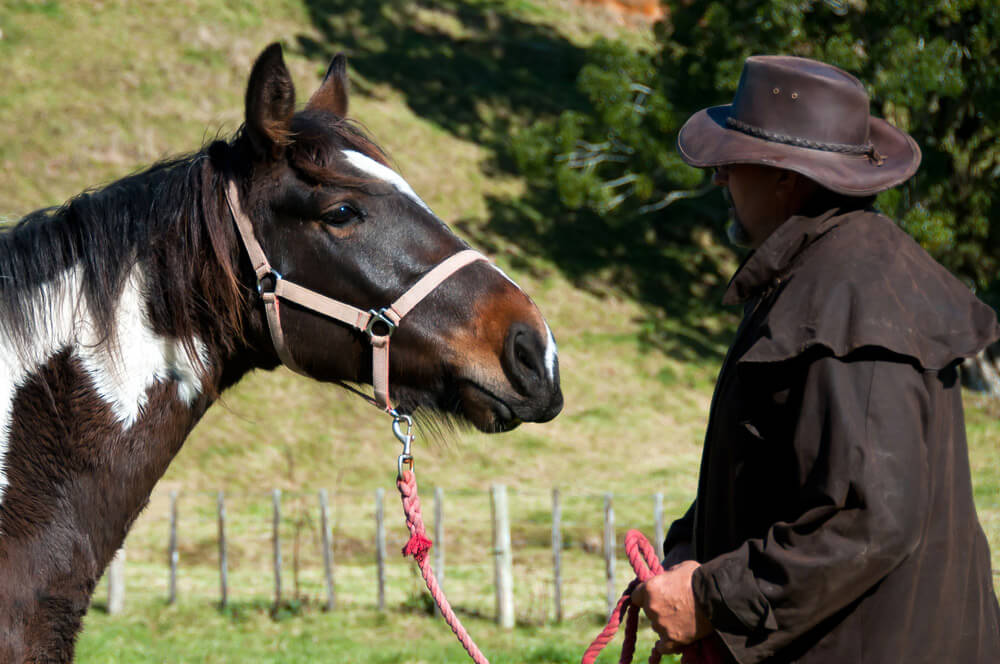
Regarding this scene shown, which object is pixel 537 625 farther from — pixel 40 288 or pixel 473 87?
pixel 473 87

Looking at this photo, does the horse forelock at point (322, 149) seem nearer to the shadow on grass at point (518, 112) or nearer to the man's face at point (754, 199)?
the man's face at point (754, 199)

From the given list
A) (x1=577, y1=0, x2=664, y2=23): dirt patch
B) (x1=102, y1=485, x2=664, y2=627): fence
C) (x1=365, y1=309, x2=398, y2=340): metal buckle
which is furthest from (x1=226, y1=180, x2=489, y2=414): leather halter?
(x1=577, y1=0, x2=664, y2=23): dirt patch

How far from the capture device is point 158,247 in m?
2.31

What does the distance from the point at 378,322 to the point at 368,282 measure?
0.11 m

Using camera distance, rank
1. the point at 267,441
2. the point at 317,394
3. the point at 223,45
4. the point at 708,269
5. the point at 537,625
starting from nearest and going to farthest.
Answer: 1. the point at 537,625
2. the point at 267,441
3. the point at 317,394
4. the point at 708,269
5. the point at 223,45

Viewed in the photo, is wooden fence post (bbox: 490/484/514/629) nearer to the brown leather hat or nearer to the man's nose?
the man's nose

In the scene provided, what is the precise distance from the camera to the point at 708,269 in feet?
73.1

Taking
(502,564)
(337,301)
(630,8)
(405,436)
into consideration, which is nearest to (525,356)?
(405,436)

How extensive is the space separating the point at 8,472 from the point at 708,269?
21238 millimetres

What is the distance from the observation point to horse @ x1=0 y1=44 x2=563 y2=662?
218cm

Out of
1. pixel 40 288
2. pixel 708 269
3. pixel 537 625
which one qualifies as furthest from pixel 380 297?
pixel 708 269

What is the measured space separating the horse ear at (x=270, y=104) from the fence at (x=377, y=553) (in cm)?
662

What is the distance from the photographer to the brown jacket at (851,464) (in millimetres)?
1625

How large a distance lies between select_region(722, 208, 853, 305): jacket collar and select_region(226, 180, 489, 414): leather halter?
80cm
